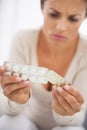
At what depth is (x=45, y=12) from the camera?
3.68 feet

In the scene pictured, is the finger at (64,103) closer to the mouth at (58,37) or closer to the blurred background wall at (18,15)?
the mouth at (58,37)

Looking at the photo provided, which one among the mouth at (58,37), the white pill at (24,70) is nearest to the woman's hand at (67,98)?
the white pill at (24,70)

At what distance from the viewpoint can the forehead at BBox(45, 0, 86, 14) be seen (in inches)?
41.9

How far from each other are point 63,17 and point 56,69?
0.82 feet

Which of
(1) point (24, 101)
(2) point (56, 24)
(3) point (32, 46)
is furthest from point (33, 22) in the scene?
(1) point (24, 101)

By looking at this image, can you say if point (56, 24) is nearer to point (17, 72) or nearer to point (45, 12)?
point (45, 12)

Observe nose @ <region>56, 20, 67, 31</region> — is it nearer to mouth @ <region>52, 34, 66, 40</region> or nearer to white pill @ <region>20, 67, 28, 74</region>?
mouth @ <region>52, 34, 66, 40</region>

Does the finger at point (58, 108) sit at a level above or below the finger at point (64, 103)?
below

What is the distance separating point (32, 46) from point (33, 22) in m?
0.55

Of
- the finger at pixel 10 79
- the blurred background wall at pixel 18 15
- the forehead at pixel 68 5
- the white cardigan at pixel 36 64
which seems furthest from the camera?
the blurred background wall at pixel 18 15

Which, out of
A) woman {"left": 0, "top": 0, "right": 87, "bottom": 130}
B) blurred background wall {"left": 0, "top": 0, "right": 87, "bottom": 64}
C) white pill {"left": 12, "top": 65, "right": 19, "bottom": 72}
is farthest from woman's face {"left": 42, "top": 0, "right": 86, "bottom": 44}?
blurred background wall {"left": 0, "top": 0, "right": 87, "bottom": 64}

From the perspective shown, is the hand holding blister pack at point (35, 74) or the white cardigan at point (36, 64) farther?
the white cardigan at point (36, 64)

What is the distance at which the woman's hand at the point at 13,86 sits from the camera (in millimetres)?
949

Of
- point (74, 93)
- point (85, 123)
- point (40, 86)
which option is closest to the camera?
point (74, 93)
